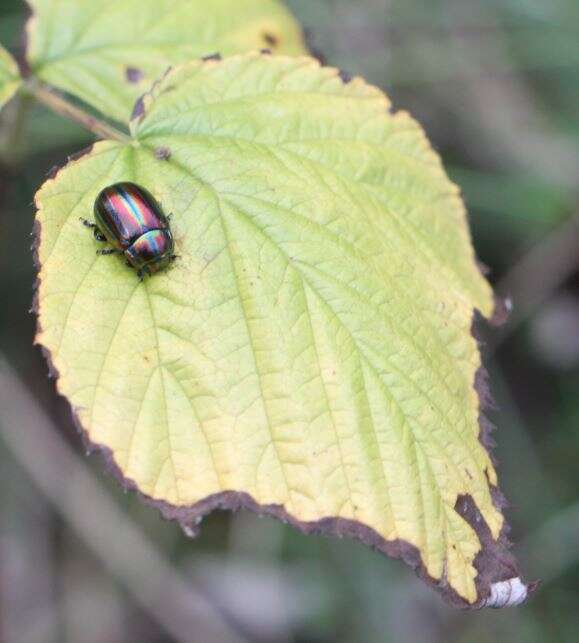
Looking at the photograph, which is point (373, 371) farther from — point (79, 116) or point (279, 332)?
point (79, 116)

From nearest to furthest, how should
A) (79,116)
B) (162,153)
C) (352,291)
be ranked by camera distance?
(352,291)
(162,153)
(79,116)

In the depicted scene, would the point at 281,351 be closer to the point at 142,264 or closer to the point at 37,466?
the point at 142,264

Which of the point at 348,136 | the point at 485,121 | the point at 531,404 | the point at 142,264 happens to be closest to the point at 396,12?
the point at 485,121

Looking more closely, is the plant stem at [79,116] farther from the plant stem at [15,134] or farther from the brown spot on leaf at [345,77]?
the brown spot on leaf at [345,77]

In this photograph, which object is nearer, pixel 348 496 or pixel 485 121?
pixel 348 496

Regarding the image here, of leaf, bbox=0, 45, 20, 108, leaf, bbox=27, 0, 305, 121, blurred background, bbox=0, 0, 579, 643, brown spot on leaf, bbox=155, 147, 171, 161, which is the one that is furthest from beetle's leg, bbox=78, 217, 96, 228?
blurred background, bbox=0, 0, 579, 643

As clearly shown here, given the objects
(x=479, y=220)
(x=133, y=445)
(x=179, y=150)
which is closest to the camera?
(x=133, y=445)

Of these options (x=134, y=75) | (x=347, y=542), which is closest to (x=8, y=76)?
(x=134, y=75)
